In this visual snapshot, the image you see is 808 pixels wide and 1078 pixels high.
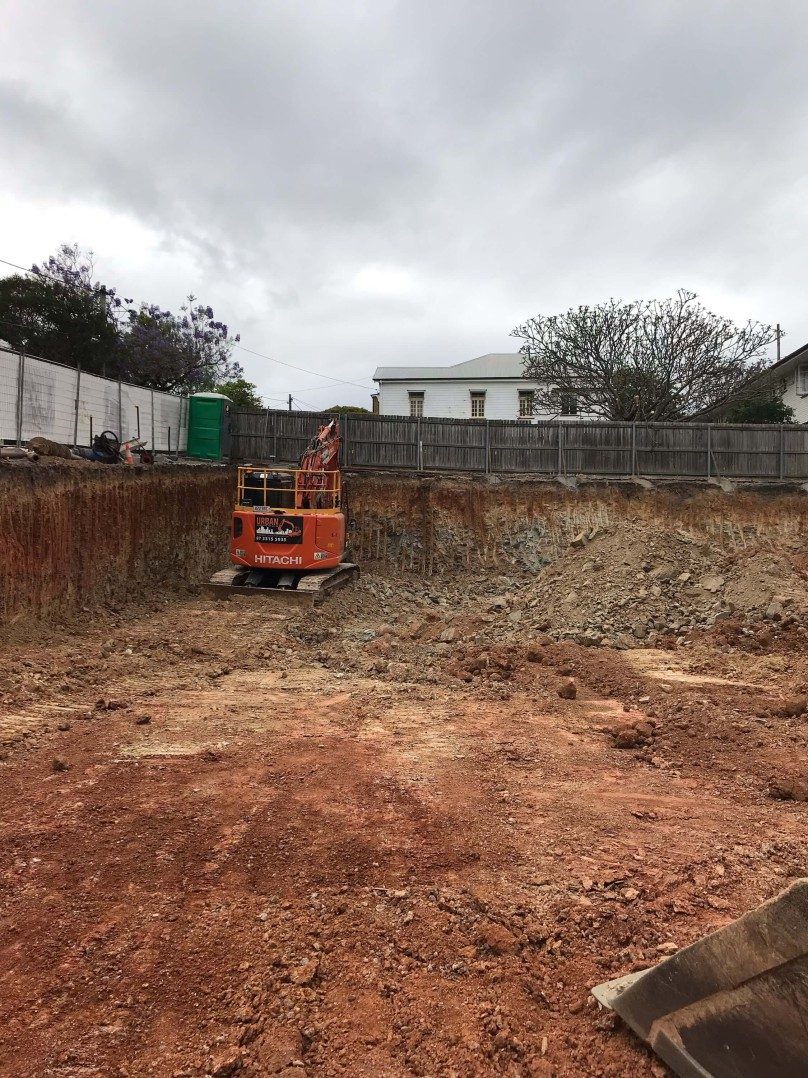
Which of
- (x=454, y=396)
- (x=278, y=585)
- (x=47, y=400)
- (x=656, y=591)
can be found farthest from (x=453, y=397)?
(x=656, y=591)

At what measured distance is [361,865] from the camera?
13.0 ft

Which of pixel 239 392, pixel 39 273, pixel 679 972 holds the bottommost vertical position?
pixel 679 972

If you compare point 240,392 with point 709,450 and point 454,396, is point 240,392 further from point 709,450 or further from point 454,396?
point 709,450

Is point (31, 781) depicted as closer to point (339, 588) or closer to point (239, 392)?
point (339, 588)

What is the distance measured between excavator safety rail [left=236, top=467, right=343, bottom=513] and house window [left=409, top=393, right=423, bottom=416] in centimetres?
2682

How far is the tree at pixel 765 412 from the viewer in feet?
82.1

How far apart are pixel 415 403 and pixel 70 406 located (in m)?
27.7

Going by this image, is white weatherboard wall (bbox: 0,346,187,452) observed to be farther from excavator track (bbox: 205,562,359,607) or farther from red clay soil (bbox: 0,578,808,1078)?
red clay soil (bbox: 0,578,808,1078)

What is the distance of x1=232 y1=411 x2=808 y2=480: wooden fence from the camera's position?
19562mm

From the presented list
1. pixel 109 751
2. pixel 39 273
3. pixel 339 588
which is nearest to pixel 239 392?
pixel 39 273

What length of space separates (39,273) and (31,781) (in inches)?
1067

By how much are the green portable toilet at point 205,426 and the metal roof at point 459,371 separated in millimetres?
21489

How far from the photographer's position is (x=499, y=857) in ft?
13.4

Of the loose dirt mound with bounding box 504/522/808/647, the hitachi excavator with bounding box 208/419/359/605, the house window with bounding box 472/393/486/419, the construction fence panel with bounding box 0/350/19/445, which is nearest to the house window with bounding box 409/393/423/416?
the house window with bounding box 472/393/486/419
